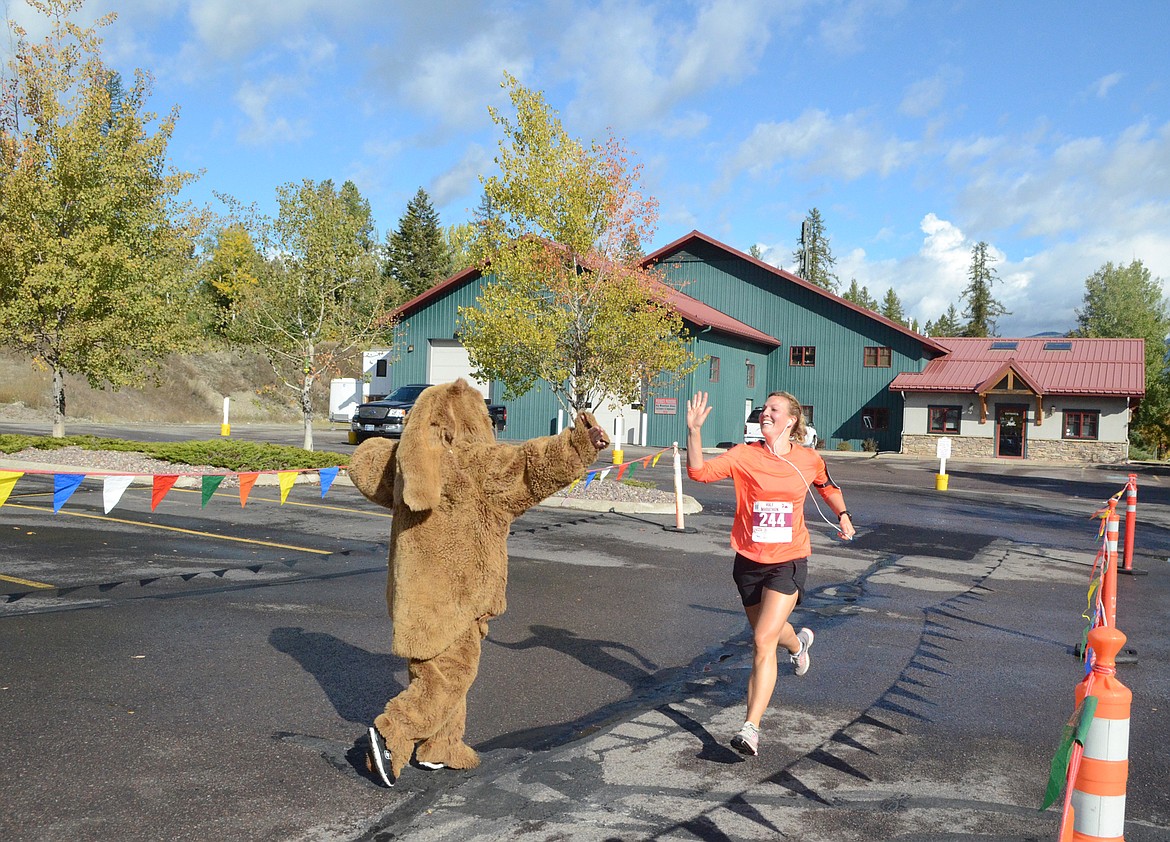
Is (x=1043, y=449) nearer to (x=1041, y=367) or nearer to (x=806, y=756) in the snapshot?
(x=1041, y=367)

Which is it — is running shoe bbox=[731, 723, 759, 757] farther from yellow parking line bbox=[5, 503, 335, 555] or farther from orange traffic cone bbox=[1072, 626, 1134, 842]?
yellow parking line bbox=[5, 503, 335, 555]

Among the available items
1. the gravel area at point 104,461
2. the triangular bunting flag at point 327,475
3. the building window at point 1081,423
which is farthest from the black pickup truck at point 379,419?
the building window at point 1081,423

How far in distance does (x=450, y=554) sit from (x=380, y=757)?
909 millimetres

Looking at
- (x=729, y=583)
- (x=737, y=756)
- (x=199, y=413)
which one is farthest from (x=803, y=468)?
(x=199, y=413)

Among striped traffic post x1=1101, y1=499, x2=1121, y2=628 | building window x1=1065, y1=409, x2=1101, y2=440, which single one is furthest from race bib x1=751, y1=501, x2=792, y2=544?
building window x1=1065, y1=409, x2=1101, y2=440

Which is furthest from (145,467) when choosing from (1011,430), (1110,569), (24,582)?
(1011,430)

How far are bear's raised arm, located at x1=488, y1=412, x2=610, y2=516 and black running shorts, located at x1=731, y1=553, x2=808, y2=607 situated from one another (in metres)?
1.27

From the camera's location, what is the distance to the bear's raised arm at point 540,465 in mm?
4133

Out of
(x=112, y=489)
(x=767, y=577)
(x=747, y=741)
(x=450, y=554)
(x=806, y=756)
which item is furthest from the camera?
(x=112, y=489)

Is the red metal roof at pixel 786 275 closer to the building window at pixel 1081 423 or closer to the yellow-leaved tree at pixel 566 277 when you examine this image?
the building window at pixel 1081 423

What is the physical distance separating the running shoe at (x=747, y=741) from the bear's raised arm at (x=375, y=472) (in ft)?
6.71

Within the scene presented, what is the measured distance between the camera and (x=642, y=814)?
3980 mm

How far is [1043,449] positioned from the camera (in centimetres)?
3806

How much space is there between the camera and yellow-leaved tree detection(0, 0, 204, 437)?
17641mm
